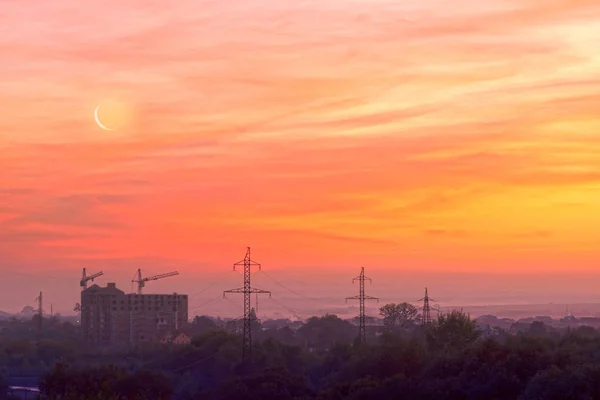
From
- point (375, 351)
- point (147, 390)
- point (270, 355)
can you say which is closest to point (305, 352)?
point (270, 355)

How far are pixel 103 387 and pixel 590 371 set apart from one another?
39275 mm

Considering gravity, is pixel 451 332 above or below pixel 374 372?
above

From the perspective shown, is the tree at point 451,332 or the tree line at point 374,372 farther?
the tree at point 451,332

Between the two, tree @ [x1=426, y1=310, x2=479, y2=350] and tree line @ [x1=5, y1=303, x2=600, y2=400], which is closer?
tree line @ [x1=5, y1=303, x2=600, y2=400]

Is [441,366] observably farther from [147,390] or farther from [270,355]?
[270,355]

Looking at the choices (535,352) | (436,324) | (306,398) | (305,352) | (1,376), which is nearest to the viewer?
(535,352)

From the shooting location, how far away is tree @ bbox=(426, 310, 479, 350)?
10976 centimetres

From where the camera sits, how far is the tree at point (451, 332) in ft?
360

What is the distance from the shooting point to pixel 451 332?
11294cm

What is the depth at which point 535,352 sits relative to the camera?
7244 cm

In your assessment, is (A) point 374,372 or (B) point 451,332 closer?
(A) point 374,372

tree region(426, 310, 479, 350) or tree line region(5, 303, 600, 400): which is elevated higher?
tree region(426, 310, 479, 350)

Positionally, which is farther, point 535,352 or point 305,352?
point 305,352

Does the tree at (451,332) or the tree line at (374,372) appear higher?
the tree at (451,332)
